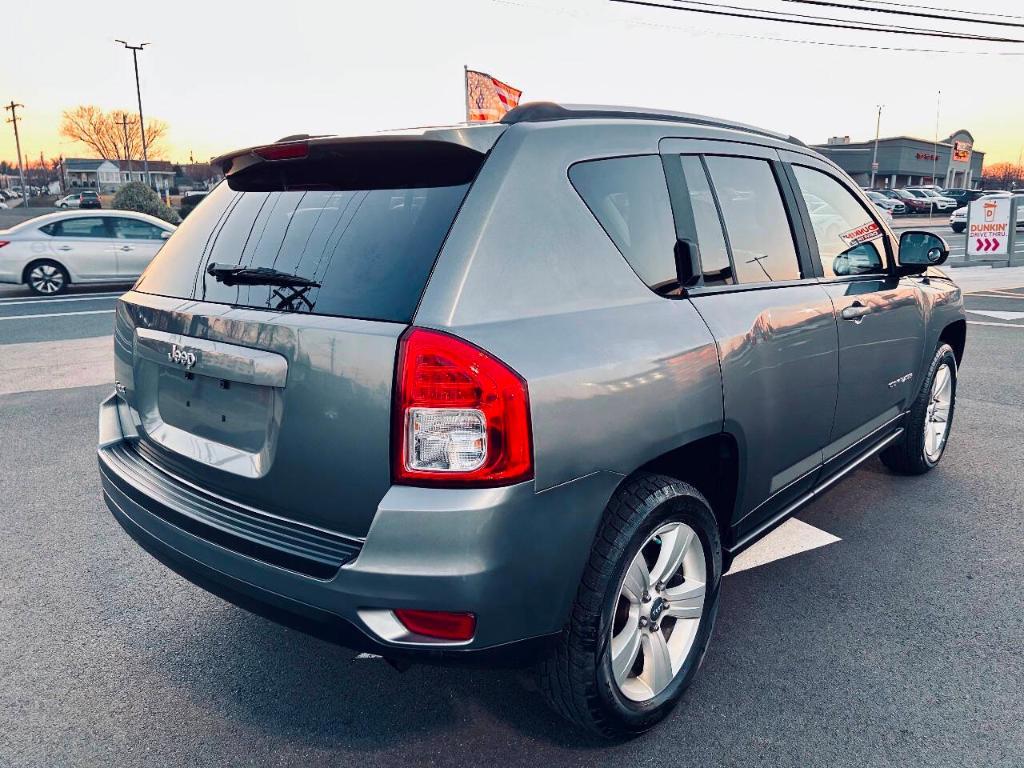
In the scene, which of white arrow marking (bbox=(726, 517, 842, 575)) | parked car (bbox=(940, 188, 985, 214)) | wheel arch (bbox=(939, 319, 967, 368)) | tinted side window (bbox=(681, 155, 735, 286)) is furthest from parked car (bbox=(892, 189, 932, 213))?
tinted side window (bbox=(681, 155, 735, 286))

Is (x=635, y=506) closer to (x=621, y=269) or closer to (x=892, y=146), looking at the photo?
(x=621, y=269)

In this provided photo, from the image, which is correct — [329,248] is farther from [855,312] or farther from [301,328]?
[855,312]

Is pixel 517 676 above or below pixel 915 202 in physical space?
below

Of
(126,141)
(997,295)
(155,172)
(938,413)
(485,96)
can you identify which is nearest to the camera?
(938,413)

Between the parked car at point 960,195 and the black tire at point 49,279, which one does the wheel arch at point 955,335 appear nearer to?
the black tire at point 49,279

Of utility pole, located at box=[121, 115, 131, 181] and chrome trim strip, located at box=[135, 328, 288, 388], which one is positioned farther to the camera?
utility pole, located at box=[121, 115, 131, 181]

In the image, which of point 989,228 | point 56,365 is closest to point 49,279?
point 56,365

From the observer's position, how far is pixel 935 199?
152 ft

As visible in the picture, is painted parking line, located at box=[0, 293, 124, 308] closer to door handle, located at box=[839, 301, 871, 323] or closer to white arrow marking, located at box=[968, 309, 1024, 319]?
door handle, located at box=[839, 301, 871, 323]

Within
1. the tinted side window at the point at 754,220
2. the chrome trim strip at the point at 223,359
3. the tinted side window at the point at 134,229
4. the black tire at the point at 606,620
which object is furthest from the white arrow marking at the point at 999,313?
the tinted side window at the point at 134,229

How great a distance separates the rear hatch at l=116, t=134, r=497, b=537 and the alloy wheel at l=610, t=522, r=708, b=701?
0.87 metres

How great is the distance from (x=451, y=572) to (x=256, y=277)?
3.40 feet

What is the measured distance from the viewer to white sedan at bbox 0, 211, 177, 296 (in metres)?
13.9

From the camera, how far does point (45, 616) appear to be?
3.11 meters
